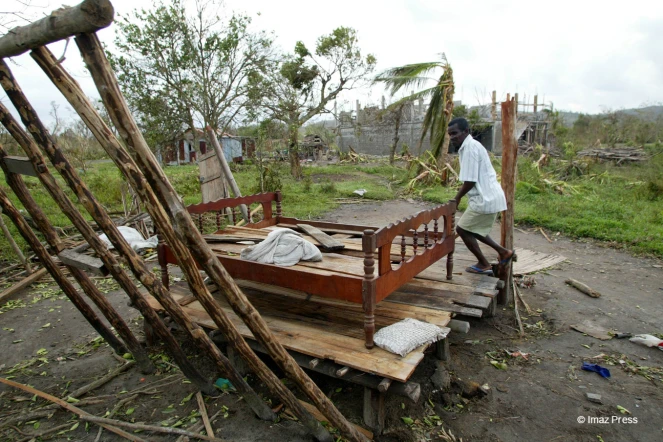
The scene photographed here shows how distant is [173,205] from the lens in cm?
217

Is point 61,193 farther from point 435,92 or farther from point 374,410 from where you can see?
point 435,92

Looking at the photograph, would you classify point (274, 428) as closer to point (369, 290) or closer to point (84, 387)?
point (369, 290)

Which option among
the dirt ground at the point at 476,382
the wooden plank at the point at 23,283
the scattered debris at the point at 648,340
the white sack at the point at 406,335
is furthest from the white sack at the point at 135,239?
the scattered debris at the point at 648,340

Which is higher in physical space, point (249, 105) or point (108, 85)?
point (249, 105)

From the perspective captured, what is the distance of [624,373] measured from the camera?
3.62 meters

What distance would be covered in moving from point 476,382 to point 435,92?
11.9 m

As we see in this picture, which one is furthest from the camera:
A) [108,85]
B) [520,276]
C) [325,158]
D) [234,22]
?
[325,158]

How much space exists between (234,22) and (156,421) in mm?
15644

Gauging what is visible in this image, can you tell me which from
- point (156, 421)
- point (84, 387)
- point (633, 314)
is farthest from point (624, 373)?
point (84, 387)

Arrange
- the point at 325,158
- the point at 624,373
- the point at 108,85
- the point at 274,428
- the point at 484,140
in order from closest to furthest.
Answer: the point at 108,85
the point at 274,428
the point at 624,373
the point at 484,140
the point at 325,158

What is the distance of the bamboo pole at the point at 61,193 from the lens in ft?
8.84

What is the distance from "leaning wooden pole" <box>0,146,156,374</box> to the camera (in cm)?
346

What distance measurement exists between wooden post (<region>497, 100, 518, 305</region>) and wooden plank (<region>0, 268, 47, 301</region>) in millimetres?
6668

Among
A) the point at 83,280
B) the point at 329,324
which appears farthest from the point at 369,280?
the point at 83,280
